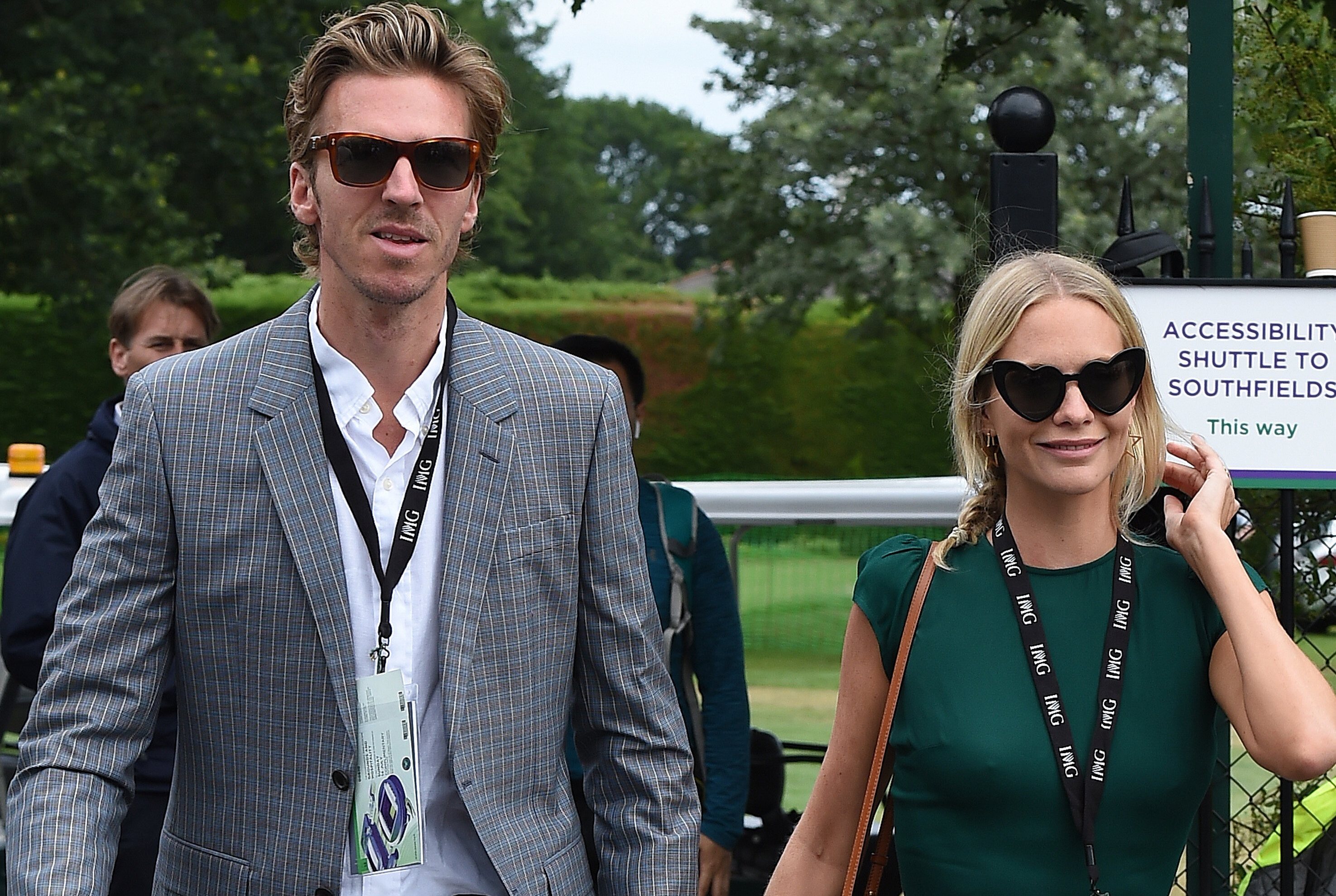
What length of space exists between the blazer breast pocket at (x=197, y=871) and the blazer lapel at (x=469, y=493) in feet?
1.20

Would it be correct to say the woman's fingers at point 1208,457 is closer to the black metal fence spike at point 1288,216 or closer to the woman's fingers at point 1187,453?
the woman's fingers at point 1187,453

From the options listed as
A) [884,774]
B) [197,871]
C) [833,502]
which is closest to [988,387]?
[884,774]

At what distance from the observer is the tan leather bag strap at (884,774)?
233cm

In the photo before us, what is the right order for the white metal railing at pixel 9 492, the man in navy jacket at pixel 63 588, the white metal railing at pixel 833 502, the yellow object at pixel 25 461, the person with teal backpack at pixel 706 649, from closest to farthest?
the man in navy jacket at pixel 63 588 < the person with teal backpack at pixel 706 649 < the white metal railing at pixel 833 502 < the white metal railing at pixel 9 492 < the yellow object at pixel 25 461

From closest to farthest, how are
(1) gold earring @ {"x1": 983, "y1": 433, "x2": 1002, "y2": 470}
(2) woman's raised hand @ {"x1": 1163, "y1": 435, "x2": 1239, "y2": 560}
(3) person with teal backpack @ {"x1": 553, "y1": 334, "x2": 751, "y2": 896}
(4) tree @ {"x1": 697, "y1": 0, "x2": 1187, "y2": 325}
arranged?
(2) woman's raised hand @ {"x1": 1163, "y1": 435, "x2": 1239, "y2": 560} → (1) gold earring @ {"x1": 983, "y1": 433, "x2": 1002, "y2": 470} → (3) person with teal backpack @ {"x1": 553, "y1": 334, "x2": 751, "y2": 896} → (4) tree @ {"x1": 697, "y1": 0, "x2": 1187, "y2": 325}

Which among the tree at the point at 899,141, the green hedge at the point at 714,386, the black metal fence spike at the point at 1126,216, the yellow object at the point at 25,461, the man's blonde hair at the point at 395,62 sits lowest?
the green hedge at the point at 714,386

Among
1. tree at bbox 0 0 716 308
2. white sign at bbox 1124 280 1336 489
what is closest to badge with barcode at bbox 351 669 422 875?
white sign at bbox 1124 280 1336 489

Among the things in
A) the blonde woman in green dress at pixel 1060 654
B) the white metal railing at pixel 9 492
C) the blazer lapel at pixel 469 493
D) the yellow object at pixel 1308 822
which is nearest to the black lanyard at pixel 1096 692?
the blonde woman in green dress at pixel 1060 654

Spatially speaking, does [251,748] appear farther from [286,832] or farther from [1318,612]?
[1318,612]

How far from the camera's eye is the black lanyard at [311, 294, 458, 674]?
6.93ft

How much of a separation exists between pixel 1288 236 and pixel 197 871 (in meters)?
2.41

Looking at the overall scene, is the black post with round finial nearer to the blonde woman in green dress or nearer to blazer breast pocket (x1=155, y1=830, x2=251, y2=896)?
the blonde woman in green dress

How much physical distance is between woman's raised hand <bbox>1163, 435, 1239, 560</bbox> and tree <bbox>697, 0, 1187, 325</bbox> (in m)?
19.2

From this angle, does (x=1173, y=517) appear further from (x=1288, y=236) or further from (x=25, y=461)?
(x=25, y=461)
